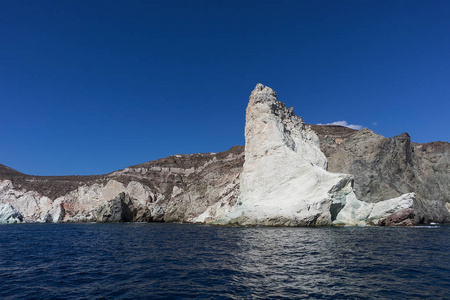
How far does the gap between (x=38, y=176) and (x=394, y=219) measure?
105039mm

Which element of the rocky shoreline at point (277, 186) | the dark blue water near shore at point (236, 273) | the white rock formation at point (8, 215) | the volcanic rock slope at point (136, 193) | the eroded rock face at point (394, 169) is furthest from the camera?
the white rock formation at point (8, 215)

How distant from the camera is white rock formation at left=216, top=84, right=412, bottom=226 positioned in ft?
109

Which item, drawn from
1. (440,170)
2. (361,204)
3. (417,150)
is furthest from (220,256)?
(417,150)

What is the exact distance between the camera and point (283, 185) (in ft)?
121

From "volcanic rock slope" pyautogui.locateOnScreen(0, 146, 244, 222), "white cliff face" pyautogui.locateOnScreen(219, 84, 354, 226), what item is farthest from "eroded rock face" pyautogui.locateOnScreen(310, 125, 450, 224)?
"volcanic rock slope" pyautogui.locateOnScreen(0, 146, 244, 222)

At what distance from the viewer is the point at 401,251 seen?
51.3 ft

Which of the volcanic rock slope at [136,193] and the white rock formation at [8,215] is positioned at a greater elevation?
the volcanic rock slope at [136,193]

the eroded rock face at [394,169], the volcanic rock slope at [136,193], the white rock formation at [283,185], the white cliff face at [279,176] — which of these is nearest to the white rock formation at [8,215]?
the volcanic rock slope at [136,193]

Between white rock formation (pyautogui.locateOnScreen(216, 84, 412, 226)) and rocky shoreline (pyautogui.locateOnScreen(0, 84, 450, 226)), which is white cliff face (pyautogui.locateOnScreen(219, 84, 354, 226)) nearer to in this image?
white rock formation (pyautogui.locateOnScreen(216, 84, 412, 226))

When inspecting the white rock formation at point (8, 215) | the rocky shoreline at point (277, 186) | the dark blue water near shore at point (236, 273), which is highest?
the rocky shoreline at point (277, 186)

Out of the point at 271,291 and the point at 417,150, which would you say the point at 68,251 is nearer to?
the point at 271,291

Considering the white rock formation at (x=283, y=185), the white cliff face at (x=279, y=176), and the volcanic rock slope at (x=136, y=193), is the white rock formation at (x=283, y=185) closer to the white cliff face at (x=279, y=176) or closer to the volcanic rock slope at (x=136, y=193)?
the white cliff face at (x=279, y=176)

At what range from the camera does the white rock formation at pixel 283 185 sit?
33125mm

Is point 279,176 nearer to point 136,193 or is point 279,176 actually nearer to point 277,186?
point 277,186
